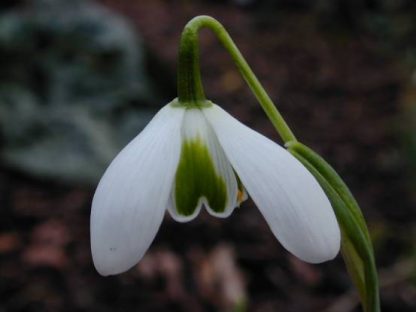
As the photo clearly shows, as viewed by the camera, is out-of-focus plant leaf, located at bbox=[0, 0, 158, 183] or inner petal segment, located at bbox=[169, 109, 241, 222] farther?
out-of-focus plant leaf, located at bbox=[0, 0, 158, 183]

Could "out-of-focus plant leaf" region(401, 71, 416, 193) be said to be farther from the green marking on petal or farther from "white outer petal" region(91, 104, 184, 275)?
"white outer petal" region(91, 104, 184, 275)

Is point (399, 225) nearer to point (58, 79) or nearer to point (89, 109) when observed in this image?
point (89, 109)

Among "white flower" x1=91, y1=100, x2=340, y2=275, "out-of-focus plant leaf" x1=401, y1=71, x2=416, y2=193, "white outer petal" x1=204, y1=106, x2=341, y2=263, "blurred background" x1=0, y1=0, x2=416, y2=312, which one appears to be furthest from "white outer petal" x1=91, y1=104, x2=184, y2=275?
"out-of-focus plant leaf" x1=401, y1=71, x2=416, y2=193

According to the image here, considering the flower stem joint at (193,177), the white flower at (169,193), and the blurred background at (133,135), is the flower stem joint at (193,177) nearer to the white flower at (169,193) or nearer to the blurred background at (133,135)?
the white flower at (169,193)

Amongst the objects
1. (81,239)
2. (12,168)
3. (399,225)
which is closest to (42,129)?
(12,168)

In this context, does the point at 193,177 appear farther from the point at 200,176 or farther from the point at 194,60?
the point at 194,60

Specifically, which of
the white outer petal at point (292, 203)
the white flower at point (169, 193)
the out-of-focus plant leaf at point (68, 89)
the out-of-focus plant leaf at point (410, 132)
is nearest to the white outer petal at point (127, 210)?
the white flower at point (169, 193)
